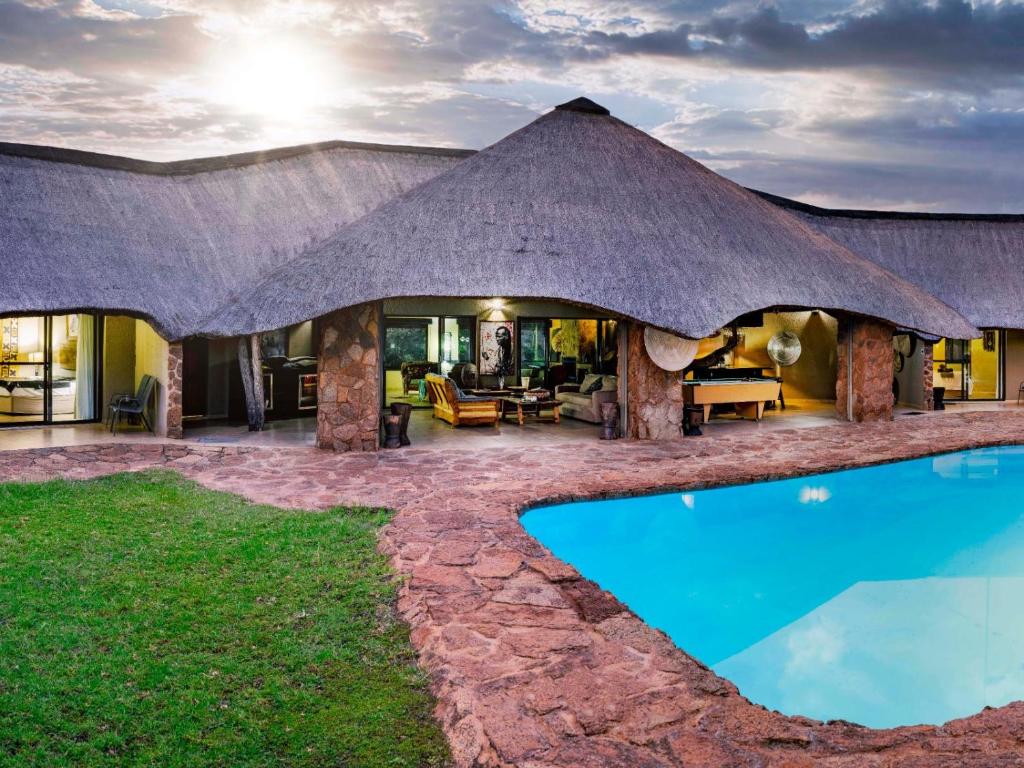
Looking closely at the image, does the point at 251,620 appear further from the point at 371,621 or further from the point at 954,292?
the point at 954,292

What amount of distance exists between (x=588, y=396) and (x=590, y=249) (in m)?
4.00

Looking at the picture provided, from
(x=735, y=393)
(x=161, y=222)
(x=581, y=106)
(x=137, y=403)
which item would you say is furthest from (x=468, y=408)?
(x=581, y=106)

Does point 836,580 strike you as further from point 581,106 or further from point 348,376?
point 581,106

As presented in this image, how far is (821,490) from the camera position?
10.6 m

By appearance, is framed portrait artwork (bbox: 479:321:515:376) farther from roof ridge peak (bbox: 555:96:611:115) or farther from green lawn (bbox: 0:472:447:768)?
green lawn (bbox: 0:472:447:768)

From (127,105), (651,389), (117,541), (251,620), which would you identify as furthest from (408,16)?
(251,620)

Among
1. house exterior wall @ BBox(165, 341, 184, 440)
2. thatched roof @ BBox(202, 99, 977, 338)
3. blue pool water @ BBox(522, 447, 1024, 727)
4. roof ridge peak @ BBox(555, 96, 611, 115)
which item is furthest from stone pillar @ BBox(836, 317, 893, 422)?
house exterior wall @ BBox(165, 341, 184, 440)

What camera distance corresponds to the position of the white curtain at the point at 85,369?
14578 millimetres

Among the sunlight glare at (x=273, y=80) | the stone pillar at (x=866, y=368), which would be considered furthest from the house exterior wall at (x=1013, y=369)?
the sunlight glare at (x=273, y=80)

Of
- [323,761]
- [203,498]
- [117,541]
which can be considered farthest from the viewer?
[203,498]

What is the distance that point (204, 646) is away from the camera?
4832 millimetres

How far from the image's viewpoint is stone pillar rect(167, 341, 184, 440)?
12.9 meters

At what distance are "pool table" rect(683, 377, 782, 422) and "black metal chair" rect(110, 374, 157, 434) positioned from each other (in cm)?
1003

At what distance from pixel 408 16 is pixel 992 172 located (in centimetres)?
2094
